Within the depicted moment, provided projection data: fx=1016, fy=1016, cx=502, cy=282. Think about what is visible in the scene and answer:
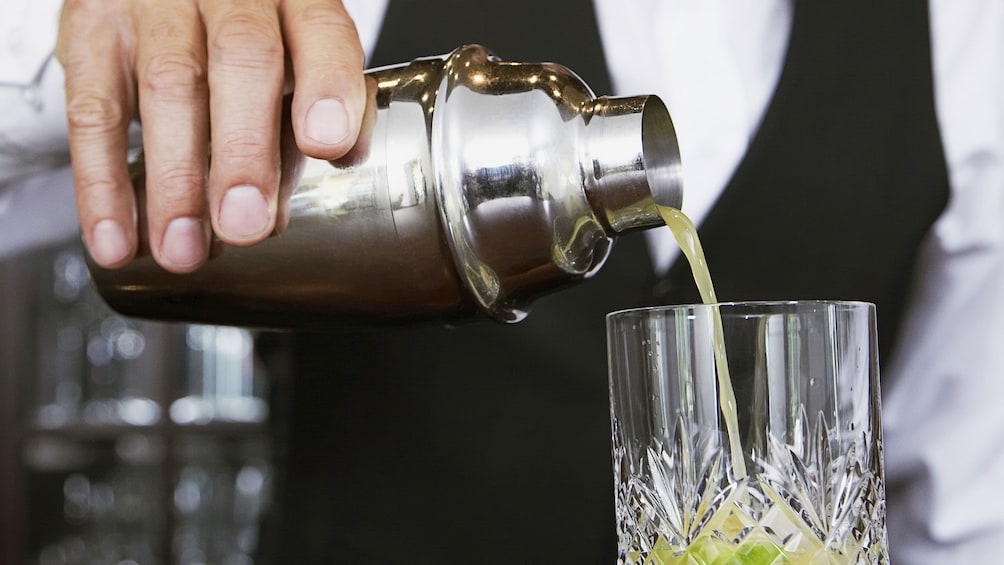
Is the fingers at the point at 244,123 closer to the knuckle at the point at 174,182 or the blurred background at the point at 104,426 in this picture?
the knuckle at the point at 174,182

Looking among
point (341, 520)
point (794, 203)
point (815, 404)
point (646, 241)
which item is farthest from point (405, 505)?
point (815, 404)

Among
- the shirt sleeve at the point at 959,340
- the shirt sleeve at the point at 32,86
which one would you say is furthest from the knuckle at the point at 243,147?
the shirt sleeve at the point at 959,340

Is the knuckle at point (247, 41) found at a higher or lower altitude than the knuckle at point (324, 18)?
lower

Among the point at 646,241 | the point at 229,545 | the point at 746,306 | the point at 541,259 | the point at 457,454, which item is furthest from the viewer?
the point at 229,545

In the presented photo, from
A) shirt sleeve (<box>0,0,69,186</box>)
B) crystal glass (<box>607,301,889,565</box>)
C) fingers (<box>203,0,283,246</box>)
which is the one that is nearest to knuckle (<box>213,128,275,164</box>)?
fingers (<box>203,0,283,246</box>)

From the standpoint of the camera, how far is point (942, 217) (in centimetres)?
117

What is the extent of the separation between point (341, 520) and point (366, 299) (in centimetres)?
72

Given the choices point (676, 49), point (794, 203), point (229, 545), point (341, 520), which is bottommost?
point (229, 545)

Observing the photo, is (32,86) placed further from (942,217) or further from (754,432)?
(942,217)

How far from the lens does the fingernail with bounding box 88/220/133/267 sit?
682 mm

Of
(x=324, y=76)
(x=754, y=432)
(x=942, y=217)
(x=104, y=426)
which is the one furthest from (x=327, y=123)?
(x=104, y=426)

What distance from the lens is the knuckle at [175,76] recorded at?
0.66 m

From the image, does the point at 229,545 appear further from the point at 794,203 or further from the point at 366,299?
the point at 366,299

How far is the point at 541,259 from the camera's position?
0.62 meters
